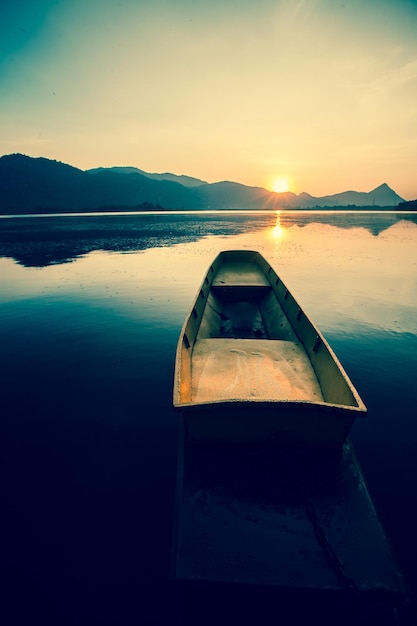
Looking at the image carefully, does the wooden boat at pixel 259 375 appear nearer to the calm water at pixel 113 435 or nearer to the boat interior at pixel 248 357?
the boat interior at pixel 248 357

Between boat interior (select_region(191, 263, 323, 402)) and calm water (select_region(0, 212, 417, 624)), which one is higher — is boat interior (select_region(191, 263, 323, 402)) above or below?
above

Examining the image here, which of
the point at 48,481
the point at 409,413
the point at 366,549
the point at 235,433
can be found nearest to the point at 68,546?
the point at 48,481

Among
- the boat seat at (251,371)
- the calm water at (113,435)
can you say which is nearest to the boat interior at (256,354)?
the boat seat at (251,371)

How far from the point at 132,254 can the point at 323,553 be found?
3063 centimetres

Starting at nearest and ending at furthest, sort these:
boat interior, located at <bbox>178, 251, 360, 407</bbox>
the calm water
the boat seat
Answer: the calm water
boat interior, located at <bbox>178, 251, 360, 407</bbox>
the boat seat

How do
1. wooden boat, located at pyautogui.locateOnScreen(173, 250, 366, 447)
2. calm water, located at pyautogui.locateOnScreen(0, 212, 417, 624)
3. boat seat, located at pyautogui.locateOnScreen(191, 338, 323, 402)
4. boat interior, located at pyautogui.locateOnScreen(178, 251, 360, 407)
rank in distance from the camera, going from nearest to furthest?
calm water, located at pyautogui.locateOnScreen(0, 212, 417, 624), wooden boat, located at pyautogui.locateOnScreen(173, 250, 366, 447), boat interior, located at pyautogui.locateOnScreen(178, 251, 360, 407), boat seat, located at pyautogui.locateOnScreen(191, 338, 323, 402)

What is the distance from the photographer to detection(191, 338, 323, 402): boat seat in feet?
21.5

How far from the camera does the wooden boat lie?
15.0 ft

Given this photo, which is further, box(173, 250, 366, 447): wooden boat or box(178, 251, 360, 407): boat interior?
box(178, 251, 360, 407): boat interior

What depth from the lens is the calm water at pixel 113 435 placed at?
4215 mm

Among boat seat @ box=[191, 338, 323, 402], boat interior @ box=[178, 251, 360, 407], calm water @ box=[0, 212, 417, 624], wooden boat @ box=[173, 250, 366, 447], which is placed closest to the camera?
calm water @ box=[0, 212, 417, 624]

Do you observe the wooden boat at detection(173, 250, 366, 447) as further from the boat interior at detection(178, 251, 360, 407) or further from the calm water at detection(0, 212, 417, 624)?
the calm water at detection(0, 212, 417, 624)

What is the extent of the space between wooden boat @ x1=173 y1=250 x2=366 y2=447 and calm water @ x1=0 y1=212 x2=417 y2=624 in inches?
65.1

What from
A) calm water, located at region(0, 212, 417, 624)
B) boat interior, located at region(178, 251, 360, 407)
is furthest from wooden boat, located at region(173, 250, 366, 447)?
calm water, located at region(0, 212, 417, 624)
